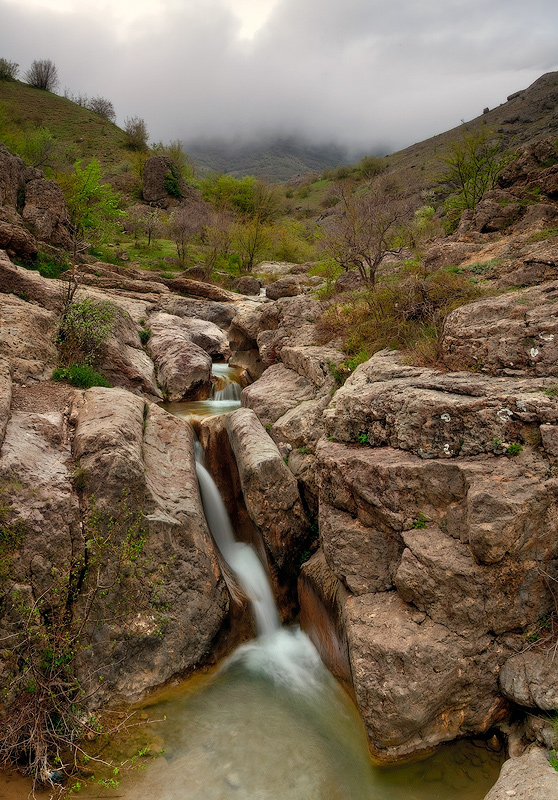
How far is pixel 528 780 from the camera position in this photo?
398cm

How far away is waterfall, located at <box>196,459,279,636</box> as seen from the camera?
25.1ft

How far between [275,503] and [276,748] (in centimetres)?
351

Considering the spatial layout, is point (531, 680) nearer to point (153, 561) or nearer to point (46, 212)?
point (153, 561)

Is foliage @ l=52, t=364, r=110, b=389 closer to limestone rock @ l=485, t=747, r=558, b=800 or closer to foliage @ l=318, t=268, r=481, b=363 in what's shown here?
foliage @ l=318, t=268, r=481, b=363

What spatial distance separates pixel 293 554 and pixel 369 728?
3.09 meters

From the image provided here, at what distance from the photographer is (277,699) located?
20.7 feet

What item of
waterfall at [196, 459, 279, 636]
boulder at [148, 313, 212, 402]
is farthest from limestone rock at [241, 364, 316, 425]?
boulder at [148, 313, 212, 402]

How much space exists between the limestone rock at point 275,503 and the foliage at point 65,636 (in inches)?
85.4

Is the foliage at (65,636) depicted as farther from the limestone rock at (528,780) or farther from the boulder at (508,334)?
the boulder at (508,334)

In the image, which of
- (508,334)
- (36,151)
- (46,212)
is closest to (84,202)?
(46,212)

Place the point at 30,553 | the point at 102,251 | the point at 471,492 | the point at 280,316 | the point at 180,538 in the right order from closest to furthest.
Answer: the point at 471,492 < the point at 30,553 < the point at 180,538 < the point at 280,316 < the point at 102,251

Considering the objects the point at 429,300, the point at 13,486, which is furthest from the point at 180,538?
the point at 429,300

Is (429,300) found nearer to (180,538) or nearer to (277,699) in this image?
(180,538)

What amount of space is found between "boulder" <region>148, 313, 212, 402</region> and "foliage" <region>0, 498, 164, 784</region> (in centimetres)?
747
